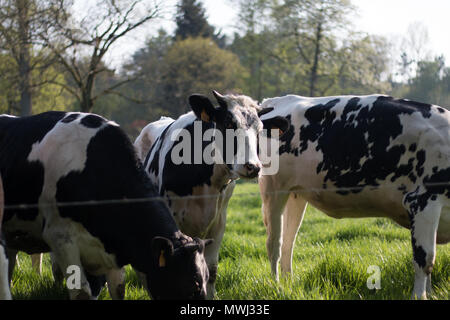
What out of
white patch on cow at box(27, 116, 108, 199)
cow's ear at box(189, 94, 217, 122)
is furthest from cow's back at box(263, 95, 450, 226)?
white patch on cow at box(27, 116, 108, 199)

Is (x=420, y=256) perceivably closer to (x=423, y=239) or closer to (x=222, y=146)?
(x=423, y=239)

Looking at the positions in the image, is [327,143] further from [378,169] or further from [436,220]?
[436,220]

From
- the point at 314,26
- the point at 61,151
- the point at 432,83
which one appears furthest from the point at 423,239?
the point at 314,26

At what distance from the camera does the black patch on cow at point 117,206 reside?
3557 millimetres

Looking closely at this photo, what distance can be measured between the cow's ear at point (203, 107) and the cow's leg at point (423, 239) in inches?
78.8

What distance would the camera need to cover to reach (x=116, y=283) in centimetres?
392

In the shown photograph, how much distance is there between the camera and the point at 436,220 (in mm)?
4402

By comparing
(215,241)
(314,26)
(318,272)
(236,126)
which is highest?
(314,26)

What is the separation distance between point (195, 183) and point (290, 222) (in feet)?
6.68

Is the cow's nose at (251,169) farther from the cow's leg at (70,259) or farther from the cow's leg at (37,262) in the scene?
the cow's leg at (37,262)

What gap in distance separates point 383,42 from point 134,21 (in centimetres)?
1363

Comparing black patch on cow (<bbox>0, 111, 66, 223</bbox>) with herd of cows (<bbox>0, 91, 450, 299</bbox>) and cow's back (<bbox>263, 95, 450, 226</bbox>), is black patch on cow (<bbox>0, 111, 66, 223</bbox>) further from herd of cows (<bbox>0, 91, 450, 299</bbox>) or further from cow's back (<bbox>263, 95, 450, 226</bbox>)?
cow's back (<bbox>263, 95, 450, 226</bbox>)

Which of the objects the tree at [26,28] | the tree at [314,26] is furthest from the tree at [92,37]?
the tree at [314,26]

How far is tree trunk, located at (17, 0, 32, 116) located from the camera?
1672 centimetres
